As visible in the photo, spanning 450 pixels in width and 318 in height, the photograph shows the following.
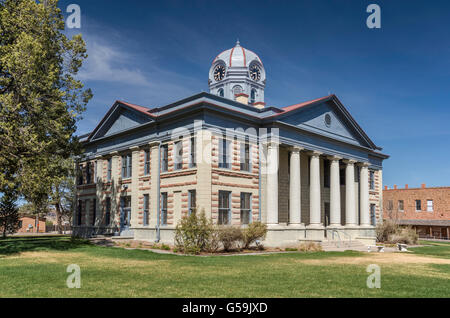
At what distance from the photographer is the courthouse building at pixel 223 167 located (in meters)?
26.7

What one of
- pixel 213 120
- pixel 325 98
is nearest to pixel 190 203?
pixel 213 120

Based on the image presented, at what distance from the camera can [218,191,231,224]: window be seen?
26.5 meters

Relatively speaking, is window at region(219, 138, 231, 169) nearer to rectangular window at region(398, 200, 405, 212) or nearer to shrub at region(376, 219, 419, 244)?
shrub at region(376, 219, 419, 244)

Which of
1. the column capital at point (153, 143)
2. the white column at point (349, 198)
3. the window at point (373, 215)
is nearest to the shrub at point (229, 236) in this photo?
the column capital at point (153, 143)

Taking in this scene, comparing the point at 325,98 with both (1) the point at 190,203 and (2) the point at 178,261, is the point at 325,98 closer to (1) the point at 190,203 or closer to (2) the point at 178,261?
(1) the point at 190,203

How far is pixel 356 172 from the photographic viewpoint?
39938 millimetres

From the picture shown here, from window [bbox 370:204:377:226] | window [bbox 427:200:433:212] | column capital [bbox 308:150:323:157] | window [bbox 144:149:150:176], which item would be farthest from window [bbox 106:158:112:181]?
window [bbox 427:200:433:212]

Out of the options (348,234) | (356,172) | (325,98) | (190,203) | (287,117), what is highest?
(325,98)

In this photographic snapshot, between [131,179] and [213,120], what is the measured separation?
9184 millimetres

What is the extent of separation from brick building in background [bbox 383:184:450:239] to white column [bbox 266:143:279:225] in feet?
94.8

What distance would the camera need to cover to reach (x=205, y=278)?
13.3m

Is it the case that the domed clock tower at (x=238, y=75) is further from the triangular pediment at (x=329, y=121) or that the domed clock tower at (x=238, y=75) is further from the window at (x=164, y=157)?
the window at (x=164, y=157)

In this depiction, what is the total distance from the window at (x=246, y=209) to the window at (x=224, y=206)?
140 centimetres

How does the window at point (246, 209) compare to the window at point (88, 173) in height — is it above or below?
below
